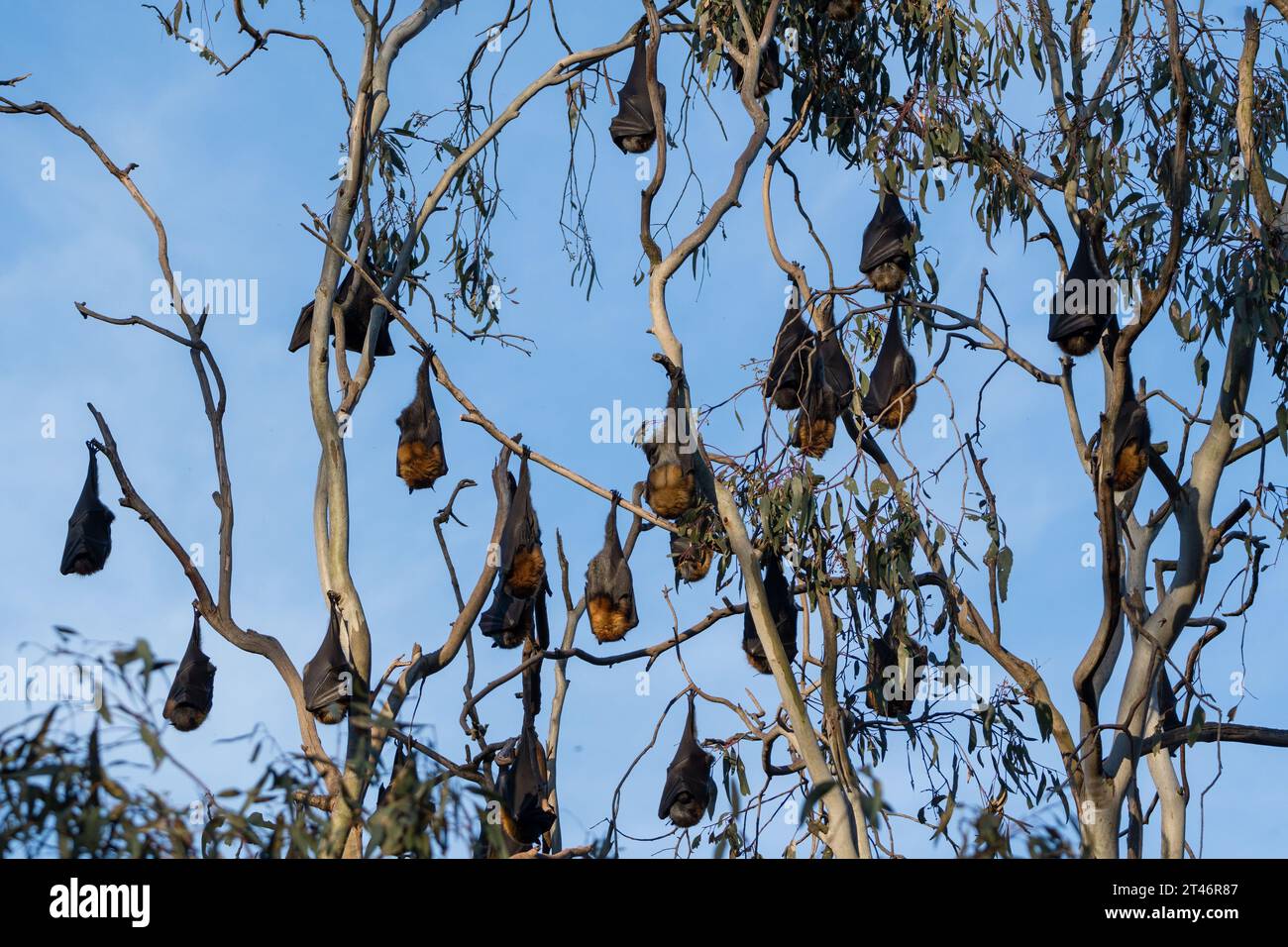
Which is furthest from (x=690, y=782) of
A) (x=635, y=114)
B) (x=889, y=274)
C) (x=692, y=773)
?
(x=635, y=114)

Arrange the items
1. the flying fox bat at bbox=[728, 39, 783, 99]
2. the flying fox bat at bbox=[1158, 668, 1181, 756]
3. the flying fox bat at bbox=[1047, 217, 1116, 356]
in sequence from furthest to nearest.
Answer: the flying fox bat at bbox=[1158, 668, 1181, 756] → the flying fox bat at bbox=[728, 39, 783, 99] → the flying fox bat at bbox=[1047, 217, 1116, 356]

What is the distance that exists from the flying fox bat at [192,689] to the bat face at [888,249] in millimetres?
4489

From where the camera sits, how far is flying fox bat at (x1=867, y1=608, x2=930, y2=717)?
24.7 feet

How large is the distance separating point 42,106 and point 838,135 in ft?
14.1

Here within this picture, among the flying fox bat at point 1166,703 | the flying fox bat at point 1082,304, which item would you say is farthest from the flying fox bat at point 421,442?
the flying fox bat at point 1166,703

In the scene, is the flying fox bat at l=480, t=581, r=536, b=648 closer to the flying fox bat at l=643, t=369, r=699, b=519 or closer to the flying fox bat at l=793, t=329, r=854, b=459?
the flying fox bat at l=643, t=369, r=699, b=519

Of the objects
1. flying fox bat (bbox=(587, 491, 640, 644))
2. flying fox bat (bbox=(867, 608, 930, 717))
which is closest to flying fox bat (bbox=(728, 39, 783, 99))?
flying fox bat (bbox=(587, 491, 640, 644))

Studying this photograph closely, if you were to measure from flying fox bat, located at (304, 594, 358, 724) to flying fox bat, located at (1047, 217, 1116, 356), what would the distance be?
3.97 meters

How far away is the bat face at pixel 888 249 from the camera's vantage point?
8625 mm

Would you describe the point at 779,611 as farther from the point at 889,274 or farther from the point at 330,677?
the point at 330,677

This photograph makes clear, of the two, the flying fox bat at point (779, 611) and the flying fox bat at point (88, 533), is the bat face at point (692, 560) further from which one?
the flying fox bat at point (88, 533)

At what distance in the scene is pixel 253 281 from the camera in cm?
778
